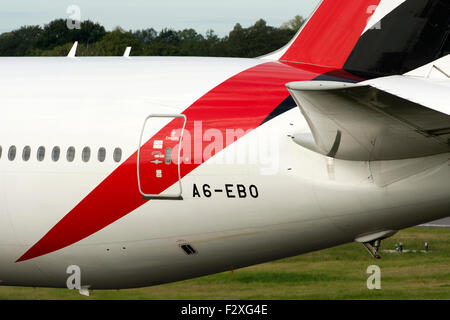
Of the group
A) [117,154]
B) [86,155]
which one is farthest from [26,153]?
[117,154]

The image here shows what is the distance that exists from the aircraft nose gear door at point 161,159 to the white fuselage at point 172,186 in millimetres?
103

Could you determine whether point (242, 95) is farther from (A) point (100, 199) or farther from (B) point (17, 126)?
(B) point (17, 126)

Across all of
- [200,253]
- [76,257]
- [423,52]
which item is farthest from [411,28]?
[76,257]

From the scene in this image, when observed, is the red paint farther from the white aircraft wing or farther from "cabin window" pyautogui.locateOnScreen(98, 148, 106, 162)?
"cabin window" pyautogui.locateOnScreen(98, 148, 106, 162)

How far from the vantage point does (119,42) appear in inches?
2982

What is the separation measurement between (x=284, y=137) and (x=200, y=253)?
2479 mm

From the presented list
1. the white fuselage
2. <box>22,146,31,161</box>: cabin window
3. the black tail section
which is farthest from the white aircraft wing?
<box>22,146,31,161</box>: cabin window

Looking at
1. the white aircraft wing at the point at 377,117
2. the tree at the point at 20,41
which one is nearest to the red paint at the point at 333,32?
the white aircraft wing at the point at 377,117

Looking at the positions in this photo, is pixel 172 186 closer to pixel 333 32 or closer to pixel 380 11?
pixel 333 32

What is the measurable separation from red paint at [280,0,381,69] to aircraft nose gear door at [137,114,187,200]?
2635 mm

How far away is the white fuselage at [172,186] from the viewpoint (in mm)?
13219

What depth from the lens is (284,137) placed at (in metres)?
13.5

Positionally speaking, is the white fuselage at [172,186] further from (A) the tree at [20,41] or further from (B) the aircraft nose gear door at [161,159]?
(A) the tree at [20,41]

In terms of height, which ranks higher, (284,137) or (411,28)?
(411,28)
